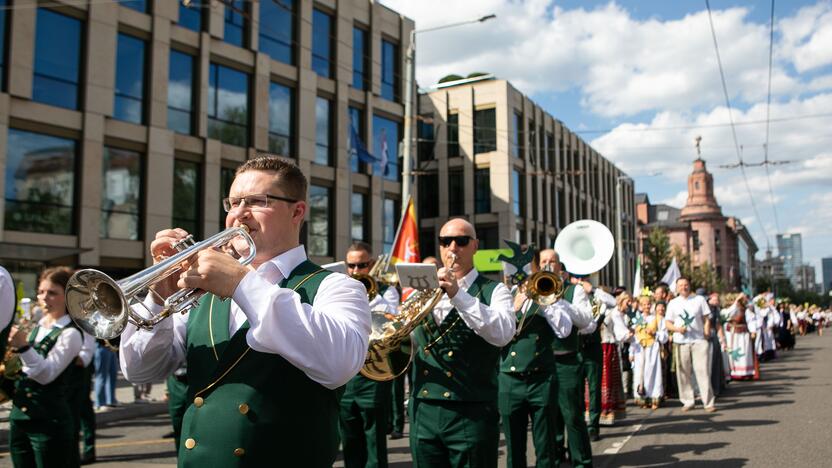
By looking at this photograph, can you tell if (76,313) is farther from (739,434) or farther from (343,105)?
(343,105)

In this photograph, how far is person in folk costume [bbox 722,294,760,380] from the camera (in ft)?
58.4

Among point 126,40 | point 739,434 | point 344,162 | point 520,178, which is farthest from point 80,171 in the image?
point 520,178

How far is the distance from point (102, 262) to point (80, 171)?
106 inches

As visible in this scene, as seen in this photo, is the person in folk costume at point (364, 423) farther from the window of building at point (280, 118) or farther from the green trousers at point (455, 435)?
the window of building at point (280, 118)

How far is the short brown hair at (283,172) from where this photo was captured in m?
2.80

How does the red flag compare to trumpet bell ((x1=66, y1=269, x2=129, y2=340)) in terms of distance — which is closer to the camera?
trumpet bell ((x1=66, y1=269, x2=129, y2=340))

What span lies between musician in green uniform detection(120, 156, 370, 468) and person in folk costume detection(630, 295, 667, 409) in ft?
37.6

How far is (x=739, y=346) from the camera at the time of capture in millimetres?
18047

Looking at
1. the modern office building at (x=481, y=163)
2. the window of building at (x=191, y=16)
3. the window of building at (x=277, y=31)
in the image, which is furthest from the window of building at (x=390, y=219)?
the window of building at (x=191, y=16)

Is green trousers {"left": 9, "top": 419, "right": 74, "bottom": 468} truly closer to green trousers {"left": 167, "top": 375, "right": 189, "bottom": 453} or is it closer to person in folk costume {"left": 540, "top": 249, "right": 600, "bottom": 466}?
green trousers {"left": 167, "top": 375, "right": 189, "bottom": 453}

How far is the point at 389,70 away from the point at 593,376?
→ 73.6 ft

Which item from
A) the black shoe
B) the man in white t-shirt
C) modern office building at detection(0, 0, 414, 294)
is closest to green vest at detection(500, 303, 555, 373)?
the black shoe

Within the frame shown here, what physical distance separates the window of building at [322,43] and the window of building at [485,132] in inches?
503

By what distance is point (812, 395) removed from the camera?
44.4ft
